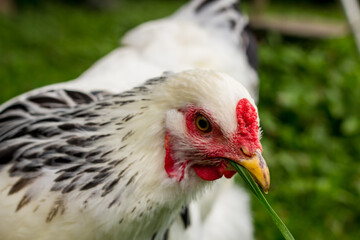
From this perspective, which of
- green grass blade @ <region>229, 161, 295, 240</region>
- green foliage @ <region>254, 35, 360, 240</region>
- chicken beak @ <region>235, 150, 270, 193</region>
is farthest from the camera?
green foliage @ <region>254, 35, 360, 240</region>

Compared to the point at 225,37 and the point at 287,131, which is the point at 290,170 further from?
the point at 225,37

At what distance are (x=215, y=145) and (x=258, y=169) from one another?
0.16 meters

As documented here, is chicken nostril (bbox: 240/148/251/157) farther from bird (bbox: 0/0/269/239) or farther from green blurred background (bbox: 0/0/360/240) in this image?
green blurred background (bbox: 0/0/360/240)

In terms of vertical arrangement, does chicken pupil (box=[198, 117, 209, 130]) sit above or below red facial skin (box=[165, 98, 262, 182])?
above

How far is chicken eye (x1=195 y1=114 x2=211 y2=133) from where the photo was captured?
141 cm

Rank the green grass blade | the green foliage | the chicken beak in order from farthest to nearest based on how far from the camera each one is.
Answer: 1. the green foliage
2. the green grass blade
3. the chicken beak

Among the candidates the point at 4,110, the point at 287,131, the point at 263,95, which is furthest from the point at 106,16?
the point at 4,110

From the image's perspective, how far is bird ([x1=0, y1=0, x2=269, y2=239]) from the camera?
Answer: 148 centimetres

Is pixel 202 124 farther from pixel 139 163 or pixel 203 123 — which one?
pixel 139 163

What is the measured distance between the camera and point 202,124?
4.68 ft

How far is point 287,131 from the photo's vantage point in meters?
3.70

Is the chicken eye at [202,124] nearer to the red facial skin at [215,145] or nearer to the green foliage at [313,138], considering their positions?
the red facial skin at [215,145]

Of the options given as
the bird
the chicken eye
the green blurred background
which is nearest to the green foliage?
the green blurred background

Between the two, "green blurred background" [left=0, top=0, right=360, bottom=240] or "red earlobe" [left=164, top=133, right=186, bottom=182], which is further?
"green blurred background" [left=0, top=0, right=360, bottom=240]
